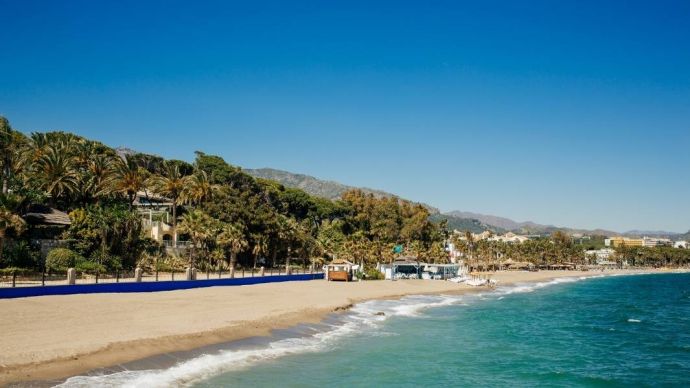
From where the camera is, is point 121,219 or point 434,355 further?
point 121,219

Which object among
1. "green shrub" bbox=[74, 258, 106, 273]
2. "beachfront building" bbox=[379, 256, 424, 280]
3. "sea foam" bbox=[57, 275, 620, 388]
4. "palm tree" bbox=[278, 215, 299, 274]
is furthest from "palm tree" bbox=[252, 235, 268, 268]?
"sea foam" bbox=[57, 275, 620, 388]

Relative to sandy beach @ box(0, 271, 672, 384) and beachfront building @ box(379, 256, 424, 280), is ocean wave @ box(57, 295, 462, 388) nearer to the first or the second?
sandy beach @ box(0, 271, 672, 384)

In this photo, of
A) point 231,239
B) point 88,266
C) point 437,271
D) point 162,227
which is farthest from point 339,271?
point 437,271

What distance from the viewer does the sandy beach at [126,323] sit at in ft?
55.3

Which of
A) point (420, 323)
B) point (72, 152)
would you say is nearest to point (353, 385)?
point (420, 323)

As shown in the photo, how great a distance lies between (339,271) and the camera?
6109 centimetres

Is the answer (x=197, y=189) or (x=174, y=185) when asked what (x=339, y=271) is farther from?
(x=174, y=185)

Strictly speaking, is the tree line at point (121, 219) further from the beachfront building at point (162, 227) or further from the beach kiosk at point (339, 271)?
the beach kiosk at point (339, 271)

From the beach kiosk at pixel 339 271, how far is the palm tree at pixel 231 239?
32.5 ft

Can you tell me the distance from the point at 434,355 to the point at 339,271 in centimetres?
3592

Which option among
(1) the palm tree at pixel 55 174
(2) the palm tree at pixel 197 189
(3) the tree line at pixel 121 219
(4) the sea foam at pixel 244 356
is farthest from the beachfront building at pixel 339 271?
(1) the palm tree at pixel 55 174

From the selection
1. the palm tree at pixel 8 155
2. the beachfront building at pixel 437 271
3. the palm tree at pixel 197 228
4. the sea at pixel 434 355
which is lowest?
the sea at pixel 434 355

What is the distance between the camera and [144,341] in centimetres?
2058

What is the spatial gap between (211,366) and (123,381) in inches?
153
